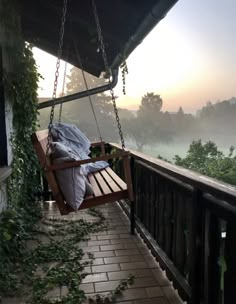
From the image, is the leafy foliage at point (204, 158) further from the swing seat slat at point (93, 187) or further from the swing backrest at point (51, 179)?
the swing backrest at point (51, 179)

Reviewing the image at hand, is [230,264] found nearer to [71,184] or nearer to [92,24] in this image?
[71,184]

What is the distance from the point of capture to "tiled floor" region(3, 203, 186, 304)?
6.80ft

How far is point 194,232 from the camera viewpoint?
66.1 inches

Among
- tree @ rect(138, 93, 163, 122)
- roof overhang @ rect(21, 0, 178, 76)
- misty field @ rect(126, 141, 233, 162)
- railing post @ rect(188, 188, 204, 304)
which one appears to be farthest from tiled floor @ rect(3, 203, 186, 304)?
tree @ rect(138, 93, 163, 122)

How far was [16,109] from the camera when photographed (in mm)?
3389

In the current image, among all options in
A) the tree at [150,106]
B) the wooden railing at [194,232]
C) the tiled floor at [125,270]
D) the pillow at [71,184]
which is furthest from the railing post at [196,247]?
the tree at [150,106]

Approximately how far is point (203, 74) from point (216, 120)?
3.60 m

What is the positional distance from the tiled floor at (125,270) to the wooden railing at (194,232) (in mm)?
121

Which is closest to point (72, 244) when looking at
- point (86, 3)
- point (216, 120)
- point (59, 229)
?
point (59, 229)

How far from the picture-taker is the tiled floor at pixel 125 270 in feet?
6.80

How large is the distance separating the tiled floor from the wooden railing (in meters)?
0.12

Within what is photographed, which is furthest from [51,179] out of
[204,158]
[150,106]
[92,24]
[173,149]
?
[150,106]

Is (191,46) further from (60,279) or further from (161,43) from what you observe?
(60,279)

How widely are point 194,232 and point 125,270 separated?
3.25ft
